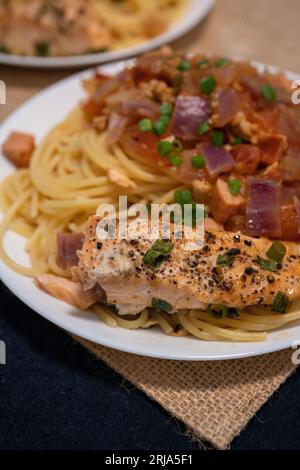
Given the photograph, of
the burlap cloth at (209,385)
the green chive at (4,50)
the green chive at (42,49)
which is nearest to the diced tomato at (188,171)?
the burlap cloth at (209,385)

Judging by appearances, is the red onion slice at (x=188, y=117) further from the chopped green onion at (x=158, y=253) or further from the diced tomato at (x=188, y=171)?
the chopped green onion at (x=158, y=253)

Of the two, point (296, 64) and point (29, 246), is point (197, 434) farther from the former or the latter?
point (296, 64)

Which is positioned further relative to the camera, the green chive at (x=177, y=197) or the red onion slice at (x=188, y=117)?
the red onion slice at (x=188, y=117)

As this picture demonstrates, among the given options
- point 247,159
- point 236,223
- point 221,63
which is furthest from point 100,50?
point 236,223

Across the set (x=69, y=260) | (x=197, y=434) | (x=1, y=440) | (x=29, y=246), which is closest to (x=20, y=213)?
(x=29, y=246)

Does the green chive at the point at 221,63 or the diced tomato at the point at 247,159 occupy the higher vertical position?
the green chive at the point at 221,63
